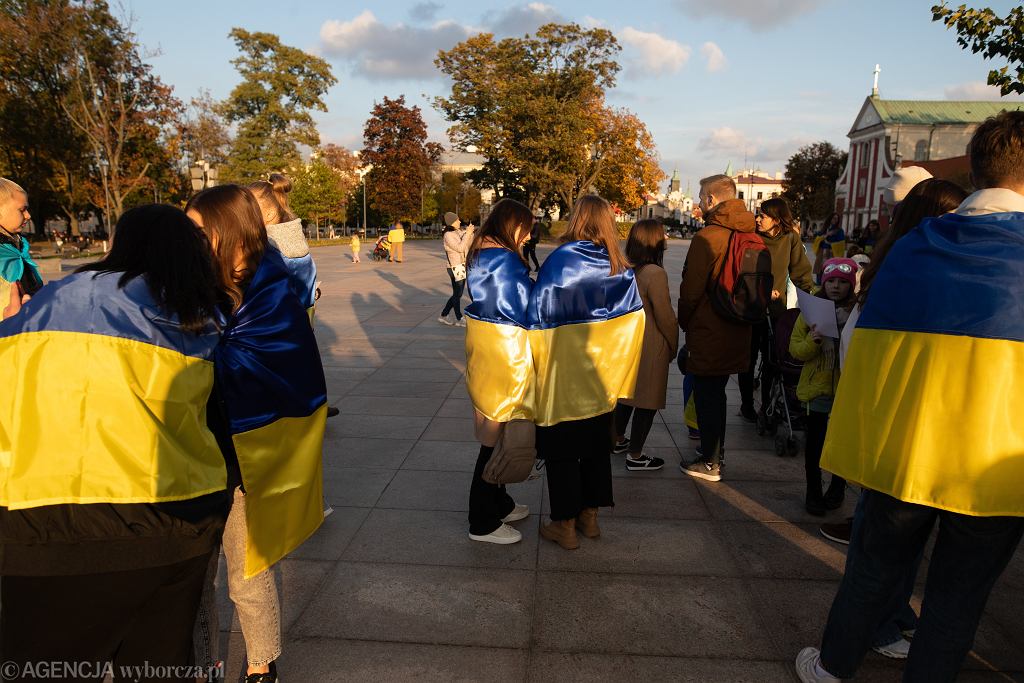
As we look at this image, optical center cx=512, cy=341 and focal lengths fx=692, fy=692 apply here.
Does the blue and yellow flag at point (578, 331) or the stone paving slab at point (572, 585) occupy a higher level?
the blue and yellow flag at point (578, 331)

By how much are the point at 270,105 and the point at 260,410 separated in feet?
179

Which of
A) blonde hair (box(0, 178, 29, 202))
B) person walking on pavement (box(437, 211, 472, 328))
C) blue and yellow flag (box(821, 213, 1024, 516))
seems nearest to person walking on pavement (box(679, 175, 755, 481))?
blue and yellow flag (box(821, 213, 1024, 516))

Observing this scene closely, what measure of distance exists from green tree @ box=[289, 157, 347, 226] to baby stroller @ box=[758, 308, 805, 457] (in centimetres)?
5477

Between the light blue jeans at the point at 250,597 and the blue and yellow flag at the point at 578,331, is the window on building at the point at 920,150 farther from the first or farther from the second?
the light blue jeans at the point at 250,597

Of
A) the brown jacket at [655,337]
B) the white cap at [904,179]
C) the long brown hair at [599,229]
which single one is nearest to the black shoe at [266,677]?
the long brown hair at [599,229]

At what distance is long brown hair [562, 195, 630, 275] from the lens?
346 cm

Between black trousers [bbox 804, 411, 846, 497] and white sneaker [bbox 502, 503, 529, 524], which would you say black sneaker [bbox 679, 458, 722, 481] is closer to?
black trousers [bbox 804, 411, 846, 497]

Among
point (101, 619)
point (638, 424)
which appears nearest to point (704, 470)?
point (638, 424)

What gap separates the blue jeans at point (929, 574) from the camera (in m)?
2.08

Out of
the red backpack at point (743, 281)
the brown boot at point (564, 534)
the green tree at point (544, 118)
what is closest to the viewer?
the brown boot at point (564, 534)

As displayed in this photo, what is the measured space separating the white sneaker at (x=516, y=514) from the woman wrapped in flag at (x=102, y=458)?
7.54 ft

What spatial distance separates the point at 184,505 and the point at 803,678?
88.1 inches

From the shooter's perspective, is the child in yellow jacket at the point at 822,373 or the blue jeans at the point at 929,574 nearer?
the blue jeans at the point at 929,574

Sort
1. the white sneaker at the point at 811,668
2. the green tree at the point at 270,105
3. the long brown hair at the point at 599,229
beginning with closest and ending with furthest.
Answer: the white sneaker at the point at 811,668 < the long brown hair at the point at 599,229 < the green tree at the point at 270,105
